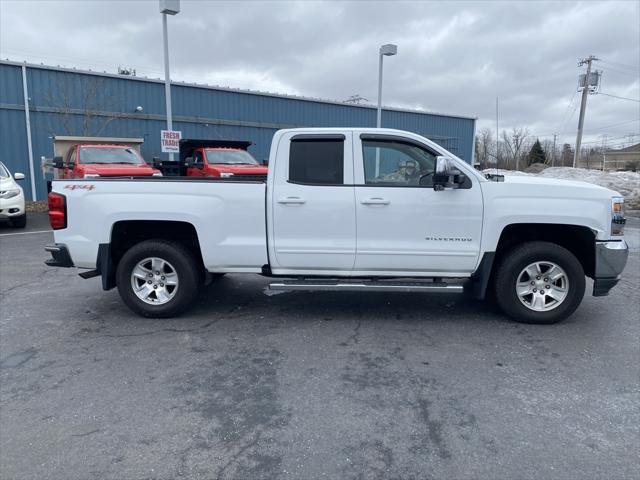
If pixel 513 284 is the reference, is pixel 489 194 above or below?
above

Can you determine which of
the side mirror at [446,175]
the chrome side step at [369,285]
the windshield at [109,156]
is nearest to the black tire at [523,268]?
the chrome side step at [369,285]

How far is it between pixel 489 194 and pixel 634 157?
99.9m

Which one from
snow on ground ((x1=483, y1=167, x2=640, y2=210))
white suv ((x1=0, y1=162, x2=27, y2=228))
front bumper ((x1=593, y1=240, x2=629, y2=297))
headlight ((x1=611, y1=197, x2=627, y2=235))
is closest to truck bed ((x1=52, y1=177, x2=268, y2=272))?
front bumper ((x1=593, y1=240, x2=629, y2=297))

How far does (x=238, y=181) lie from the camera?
4973 millimetres

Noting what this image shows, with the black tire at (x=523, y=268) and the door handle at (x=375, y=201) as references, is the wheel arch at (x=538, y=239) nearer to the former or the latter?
the black tire at (x=523, y=268)

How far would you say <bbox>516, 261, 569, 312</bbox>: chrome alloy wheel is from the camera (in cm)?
497

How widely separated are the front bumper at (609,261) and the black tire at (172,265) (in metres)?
4.11

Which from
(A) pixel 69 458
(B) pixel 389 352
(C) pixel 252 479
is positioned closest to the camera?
(C) pixel 252 479

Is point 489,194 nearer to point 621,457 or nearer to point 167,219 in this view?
point 621,457

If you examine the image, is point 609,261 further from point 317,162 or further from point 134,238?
point 134,238

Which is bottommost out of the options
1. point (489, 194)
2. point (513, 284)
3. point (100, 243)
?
point (513, 284)

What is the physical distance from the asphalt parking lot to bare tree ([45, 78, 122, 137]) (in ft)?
46.6

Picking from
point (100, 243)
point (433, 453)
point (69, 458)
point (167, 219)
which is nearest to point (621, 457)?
point (433, 453)

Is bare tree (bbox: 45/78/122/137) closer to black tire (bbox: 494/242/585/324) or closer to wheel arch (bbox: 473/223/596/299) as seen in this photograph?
wheel arch (bbox: 473/223/596/299)
